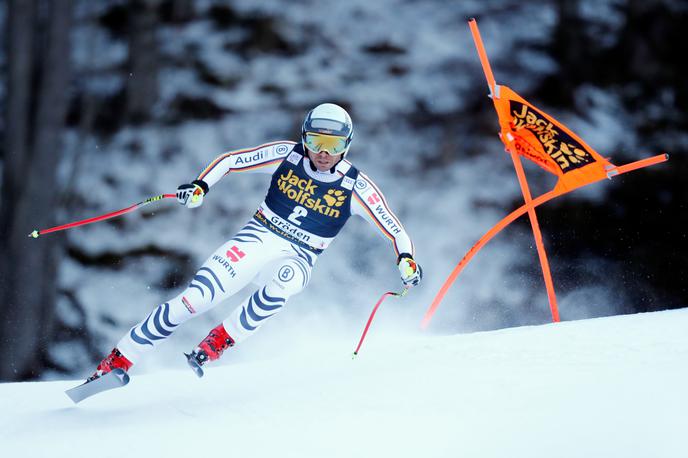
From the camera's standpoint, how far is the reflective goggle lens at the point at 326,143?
3.50 metres

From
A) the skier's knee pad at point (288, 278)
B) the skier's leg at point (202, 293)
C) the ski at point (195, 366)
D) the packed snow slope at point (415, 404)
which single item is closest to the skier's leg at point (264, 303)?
the skier's knee pad at point (288, 278)

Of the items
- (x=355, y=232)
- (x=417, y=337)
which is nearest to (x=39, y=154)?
(x=355, y=232)

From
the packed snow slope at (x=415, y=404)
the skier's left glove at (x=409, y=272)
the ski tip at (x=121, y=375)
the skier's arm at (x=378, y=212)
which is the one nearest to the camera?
the packed snow slope at (x=415, y=404)

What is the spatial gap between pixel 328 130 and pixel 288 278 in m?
0.69

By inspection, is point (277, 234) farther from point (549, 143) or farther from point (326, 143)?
point (549, 143)

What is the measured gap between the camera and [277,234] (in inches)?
143

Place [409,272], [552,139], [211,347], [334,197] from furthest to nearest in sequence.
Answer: [552,139], [334,197], [409,272], [211,347]

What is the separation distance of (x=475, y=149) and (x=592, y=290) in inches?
84.5

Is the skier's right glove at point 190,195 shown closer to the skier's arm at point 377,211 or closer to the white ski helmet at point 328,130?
the white ski helmet at point 328,130

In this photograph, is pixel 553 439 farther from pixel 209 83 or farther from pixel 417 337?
pixel 209 83

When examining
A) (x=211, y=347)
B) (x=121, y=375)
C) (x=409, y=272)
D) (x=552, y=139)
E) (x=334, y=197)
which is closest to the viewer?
(x=121, y=375)

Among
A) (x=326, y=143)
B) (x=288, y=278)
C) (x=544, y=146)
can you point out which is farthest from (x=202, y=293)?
(x=544, y=146)

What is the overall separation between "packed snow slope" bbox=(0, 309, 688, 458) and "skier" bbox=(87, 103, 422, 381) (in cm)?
33

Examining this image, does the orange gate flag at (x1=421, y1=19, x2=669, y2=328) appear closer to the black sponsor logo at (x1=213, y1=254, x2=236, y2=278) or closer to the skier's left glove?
the skier's left glove
